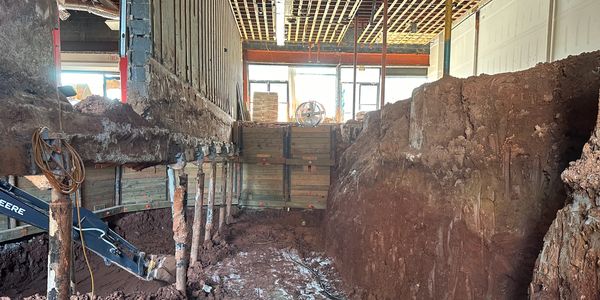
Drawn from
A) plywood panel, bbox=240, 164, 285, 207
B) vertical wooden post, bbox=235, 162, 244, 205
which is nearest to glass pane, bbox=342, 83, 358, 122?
plywood panel, bbox=240, 164, 285, 207

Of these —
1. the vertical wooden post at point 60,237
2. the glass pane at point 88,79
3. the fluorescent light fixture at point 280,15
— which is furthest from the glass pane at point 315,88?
the vertical wooden post at point 60,237

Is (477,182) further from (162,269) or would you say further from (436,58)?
(436,58)

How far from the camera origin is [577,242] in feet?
5.65

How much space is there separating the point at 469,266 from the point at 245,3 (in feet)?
32.0

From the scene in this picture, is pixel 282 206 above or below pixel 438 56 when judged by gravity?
below

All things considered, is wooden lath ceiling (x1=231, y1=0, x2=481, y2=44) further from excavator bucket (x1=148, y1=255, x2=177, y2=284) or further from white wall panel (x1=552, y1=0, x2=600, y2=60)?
excavator bucket (x1=148, y1=255, x2=177, y2=284)

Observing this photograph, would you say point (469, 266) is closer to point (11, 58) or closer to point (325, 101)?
point (11, 58)

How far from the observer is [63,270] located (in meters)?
2.32

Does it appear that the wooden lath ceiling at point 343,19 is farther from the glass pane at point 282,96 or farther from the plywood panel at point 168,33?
the plywood panel at point 168,33

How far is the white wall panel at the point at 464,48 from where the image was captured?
10523 mm

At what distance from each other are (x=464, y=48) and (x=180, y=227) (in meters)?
10.8

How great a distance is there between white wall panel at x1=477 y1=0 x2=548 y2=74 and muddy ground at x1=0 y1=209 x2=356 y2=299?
20.7 ft

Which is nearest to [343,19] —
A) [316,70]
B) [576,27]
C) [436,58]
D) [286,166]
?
[316,70]

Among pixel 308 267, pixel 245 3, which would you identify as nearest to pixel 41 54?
pixel 308 267
